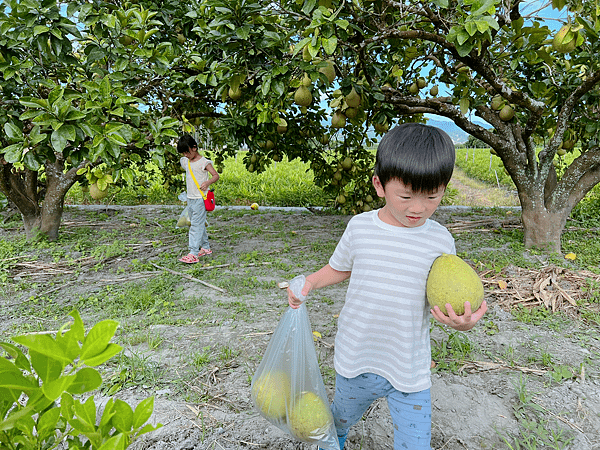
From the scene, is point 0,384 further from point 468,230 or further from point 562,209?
point 468,230

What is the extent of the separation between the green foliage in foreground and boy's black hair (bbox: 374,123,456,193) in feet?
3.00

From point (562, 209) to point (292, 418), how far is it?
13.3ft

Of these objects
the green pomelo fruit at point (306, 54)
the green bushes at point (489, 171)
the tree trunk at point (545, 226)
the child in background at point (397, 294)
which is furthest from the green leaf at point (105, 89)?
the green bushes at point (489, 171)

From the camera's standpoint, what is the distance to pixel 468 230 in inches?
208

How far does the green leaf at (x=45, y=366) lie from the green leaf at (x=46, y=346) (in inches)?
1.5

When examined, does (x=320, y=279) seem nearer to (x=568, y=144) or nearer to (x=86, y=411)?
(x=86, y=411)

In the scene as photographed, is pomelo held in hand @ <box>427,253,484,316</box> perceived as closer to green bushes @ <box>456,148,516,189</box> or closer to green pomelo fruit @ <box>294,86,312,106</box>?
green pomelo fruit @ <box>294,86,312,106</box>

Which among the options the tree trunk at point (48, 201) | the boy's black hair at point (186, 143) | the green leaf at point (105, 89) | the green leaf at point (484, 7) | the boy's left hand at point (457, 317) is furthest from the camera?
the tree trunk at point (48, 201)

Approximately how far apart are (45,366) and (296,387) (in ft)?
3.48

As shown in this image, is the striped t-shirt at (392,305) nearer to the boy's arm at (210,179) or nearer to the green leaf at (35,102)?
the green leaf at (35,102)

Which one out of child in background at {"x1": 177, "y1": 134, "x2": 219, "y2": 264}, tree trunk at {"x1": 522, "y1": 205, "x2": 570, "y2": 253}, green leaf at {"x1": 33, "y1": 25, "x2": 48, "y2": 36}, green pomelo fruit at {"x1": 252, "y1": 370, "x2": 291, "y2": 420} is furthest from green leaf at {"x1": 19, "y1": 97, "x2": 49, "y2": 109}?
tree trunk at {"x1": 522, "y1": 205, "x2": 570, "y2": 253}

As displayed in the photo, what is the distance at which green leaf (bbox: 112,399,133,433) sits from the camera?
2.10 feet

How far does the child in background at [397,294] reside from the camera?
4.17 feet

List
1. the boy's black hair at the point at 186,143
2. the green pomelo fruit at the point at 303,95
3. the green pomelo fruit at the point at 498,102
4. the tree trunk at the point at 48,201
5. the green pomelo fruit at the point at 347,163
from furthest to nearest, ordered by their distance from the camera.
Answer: the tree trunk at the point at 48,201
the green pomelo fruit at the point at 347,163
the boy's black hair at the point at 186,143
the green pomelo fruit at the point at 498,102
the green pomelo fruit at the point at 303,95
